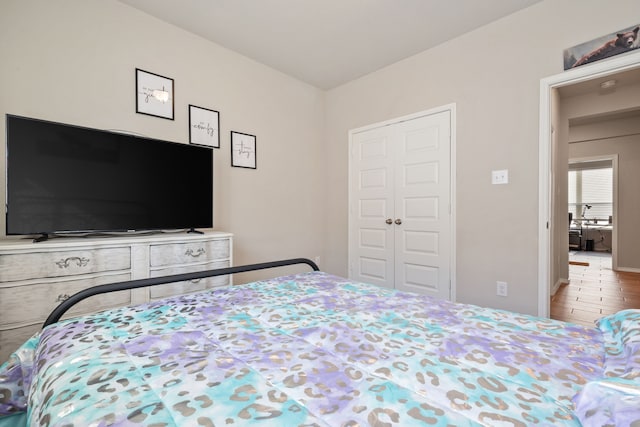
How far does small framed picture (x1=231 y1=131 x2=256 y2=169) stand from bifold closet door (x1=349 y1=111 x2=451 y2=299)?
1.30 metres

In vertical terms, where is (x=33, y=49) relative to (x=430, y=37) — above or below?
below

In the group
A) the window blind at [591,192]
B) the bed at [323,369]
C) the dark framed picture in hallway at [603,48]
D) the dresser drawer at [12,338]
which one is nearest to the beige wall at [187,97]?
the dresser drawer at [12,338]

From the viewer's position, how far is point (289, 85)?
12.2ft

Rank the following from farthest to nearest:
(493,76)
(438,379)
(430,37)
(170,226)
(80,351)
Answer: (430,37) < (493,76) < (170,226) < (80,351) < (438,379)

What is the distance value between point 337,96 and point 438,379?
3862mm

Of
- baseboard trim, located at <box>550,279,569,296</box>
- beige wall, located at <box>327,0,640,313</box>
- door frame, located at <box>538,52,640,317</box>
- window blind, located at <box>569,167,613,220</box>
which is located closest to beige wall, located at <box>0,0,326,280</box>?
beige wall, located at <box>327,0,640,313</box>

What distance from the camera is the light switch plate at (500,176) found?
2.64m

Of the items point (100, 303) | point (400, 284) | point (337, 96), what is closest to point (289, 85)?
point (337, 96)

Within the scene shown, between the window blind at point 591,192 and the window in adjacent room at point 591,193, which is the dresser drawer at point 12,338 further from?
the window blind at point 591,192

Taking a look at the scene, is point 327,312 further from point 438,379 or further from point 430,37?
point 430,37

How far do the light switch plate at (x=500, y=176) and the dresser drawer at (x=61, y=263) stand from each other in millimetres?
3033

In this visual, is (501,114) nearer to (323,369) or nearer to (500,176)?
(500,176)

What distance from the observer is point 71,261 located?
5.99 ft

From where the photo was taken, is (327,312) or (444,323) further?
(327,312)
